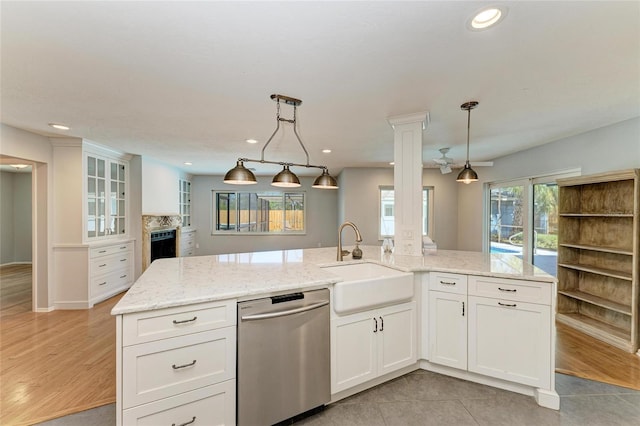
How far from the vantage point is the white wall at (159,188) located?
530 cm

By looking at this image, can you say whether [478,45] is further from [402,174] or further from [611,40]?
[402,174]

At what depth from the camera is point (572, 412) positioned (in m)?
1.95

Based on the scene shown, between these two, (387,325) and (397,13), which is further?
(387,325)

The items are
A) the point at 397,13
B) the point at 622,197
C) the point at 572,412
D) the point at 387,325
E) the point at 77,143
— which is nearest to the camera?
the point at 397,13

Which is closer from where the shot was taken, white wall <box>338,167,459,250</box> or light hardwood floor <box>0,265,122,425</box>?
light hardwood floor <box>0,265,122,425</box>

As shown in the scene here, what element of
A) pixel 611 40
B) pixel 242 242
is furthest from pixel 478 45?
pixel 242 242

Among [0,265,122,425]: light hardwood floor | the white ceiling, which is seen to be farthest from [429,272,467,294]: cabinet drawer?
[0,265,122,425]: light hardwood floor

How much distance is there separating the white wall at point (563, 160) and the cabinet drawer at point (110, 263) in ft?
22.3

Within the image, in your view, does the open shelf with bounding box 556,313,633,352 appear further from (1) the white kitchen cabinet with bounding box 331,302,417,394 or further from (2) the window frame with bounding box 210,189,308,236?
(2) the window frame with bounding box 210,189,308,236

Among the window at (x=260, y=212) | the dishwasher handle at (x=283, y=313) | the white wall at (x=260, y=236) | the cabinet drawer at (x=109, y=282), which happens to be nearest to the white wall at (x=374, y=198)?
the white wall at (x=260, y=236)

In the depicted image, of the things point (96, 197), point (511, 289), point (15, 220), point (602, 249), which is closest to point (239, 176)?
point (511, 289)

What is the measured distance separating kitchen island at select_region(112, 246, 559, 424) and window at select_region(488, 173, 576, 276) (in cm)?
212

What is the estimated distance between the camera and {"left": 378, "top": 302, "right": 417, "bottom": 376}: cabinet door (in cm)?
220

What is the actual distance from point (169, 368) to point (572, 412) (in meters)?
2.69
